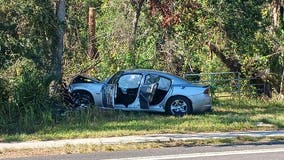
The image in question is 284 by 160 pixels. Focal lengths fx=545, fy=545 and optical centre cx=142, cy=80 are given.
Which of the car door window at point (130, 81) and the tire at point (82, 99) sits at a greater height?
the car door window at point (130, 81)

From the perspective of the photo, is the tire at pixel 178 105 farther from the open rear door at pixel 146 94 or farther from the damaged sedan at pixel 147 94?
the open rear door at pixel 146 94

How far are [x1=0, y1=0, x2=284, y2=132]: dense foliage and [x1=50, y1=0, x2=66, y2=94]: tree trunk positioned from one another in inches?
4.9

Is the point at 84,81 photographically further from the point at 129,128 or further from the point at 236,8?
the point at 236,8

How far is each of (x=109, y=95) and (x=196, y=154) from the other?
6.16 metres

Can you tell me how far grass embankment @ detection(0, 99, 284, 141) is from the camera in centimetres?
1252

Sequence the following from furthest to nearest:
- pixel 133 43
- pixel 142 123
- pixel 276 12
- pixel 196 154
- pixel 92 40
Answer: pixel 276 12
pixel 92 40
pixel 133 43
pixel 142 123
pixel 196 154

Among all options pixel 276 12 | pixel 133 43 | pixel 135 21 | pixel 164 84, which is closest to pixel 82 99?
pixel 164 84

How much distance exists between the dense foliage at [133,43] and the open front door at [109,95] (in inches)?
57.5

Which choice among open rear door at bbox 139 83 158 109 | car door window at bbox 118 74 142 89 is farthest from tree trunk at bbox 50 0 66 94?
open rear door at bbox 139 83 158 109

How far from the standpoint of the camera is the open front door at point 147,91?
15703 millimetres

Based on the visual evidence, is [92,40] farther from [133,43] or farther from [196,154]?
[196,154]

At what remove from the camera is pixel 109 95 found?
15844 mm

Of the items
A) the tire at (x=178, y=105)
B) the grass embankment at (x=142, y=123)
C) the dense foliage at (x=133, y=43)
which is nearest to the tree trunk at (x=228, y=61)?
the dense foliage at (x=133, y=43)

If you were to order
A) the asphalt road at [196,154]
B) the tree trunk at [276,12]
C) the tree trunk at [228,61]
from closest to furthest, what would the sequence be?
the asphalt road at [196,154] < the tree trunk at [228,61] < the tree trunk at [276,12]
